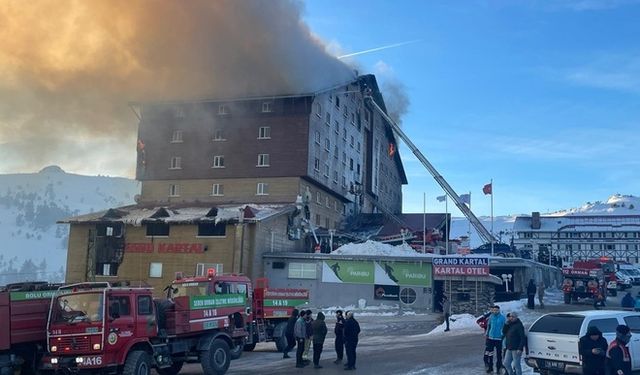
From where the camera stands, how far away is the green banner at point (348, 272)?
115ft

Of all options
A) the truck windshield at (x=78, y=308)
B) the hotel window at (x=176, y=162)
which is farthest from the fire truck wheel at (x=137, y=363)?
the hotel window at (x=176, y=162)

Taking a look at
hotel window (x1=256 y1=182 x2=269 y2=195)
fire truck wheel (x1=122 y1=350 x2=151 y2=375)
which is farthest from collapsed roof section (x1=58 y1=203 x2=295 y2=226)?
fire truck wheel (x1=122 y1=350 x2=151 y2=375)

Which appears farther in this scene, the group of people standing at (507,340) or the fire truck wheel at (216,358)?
the fire truck wheel at (216,358)

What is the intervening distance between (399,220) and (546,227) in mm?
52990

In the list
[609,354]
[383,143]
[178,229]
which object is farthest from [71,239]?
[609,354]

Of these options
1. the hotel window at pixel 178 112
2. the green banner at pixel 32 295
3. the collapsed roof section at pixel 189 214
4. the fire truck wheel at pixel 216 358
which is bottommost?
the fire truck wheel at pixel 216 358

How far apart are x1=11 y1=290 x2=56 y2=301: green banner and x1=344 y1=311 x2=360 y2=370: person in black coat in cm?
764

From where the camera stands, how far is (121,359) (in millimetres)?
13227

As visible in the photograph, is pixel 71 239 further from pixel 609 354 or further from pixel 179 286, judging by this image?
pixel 609 354

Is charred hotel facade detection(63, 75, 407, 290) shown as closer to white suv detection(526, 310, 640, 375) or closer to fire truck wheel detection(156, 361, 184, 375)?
fire truck wheel detection(156, 361, 184, 375)

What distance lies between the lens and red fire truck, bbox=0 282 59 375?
13.1 metres

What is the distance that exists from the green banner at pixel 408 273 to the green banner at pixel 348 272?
0.91 metres

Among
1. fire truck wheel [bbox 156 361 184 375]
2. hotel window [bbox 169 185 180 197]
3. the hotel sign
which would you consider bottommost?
fire truck wheel [bbox 156 361 184 375]

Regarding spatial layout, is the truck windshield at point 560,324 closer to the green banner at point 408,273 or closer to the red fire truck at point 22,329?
the red fire truck at point 22,329
